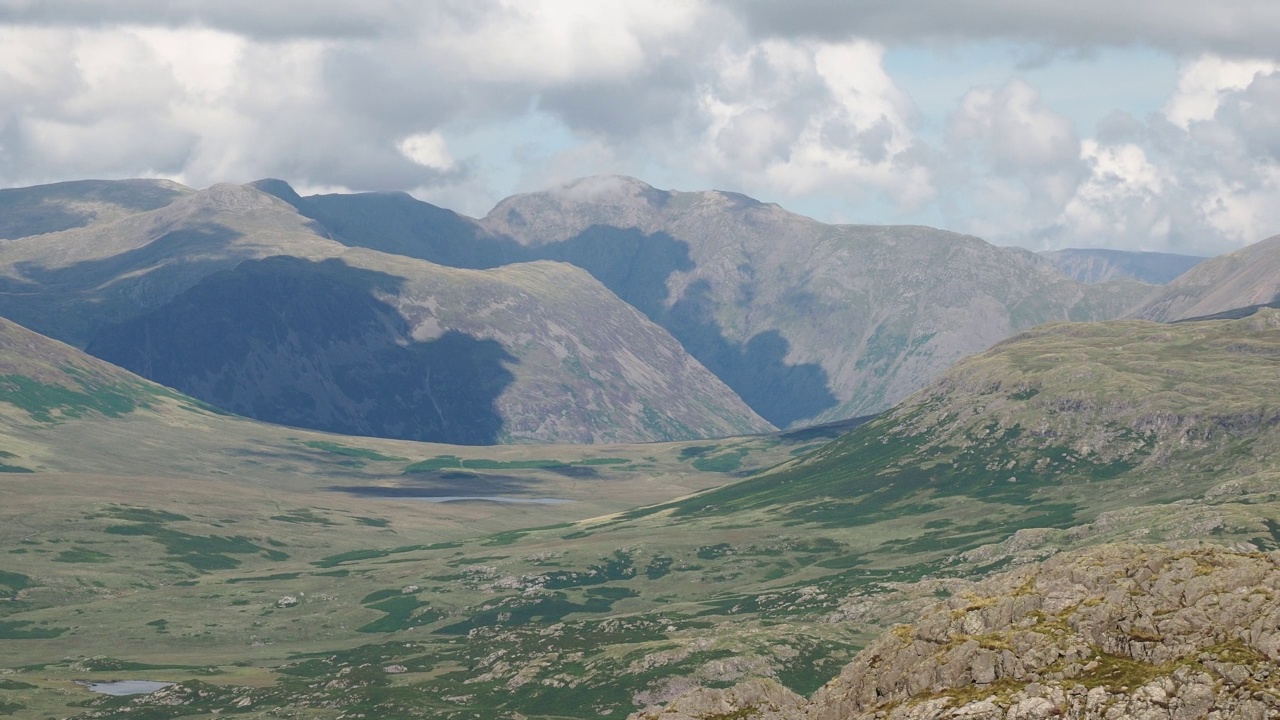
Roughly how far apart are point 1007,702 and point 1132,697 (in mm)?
8501

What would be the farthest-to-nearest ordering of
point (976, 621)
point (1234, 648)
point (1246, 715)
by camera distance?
point (976, 621)
point (1234, 648)
point (1246, 715)

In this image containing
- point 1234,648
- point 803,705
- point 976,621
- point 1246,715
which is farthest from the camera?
point 803,705

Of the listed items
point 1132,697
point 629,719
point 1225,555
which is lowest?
point 629,719

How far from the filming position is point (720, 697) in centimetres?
12938

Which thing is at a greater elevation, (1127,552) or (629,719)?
(1127,552)

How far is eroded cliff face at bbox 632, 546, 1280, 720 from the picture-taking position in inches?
3647

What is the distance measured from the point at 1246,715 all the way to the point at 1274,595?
12891 millimetres

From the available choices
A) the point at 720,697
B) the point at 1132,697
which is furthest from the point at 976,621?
the point at 720,697

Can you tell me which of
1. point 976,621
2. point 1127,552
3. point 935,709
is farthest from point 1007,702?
point 1127,552

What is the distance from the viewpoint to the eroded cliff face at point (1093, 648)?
9262 cm

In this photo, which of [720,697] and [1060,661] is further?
[720,697]

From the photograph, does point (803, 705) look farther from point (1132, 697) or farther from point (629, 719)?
point (1132, 697)

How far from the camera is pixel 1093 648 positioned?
102 m

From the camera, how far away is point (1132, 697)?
93250mm
